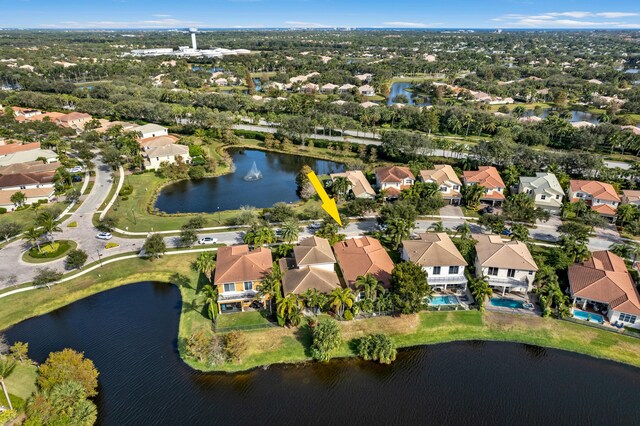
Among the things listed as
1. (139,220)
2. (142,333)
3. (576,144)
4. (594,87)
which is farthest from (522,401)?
(594,87)

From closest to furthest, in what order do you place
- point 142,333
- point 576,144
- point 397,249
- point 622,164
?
point 142,333 → point 397,249 → point 622,164 → point 576,144

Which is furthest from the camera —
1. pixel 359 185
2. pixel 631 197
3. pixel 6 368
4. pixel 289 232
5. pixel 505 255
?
pixel 359 185

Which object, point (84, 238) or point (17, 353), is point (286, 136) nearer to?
point (84, 238)

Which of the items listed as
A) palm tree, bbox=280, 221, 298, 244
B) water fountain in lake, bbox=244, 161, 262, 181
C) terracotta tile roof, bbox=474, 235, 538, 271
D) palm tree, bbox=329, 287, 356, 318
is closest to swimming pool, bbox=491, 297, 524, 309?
terracotta tile roof, bbox=474, 235, 538, 271

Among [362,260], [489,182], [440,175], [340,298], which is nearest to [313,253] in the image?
[362,260]

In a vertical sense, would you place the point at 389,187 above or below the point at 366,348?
above

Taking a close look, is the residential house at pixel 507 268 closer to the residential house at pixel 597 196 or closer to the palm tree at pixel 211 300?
the residential house at pixel 597 196

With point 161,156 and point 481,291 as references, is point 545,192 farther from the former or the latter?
point 161,156
